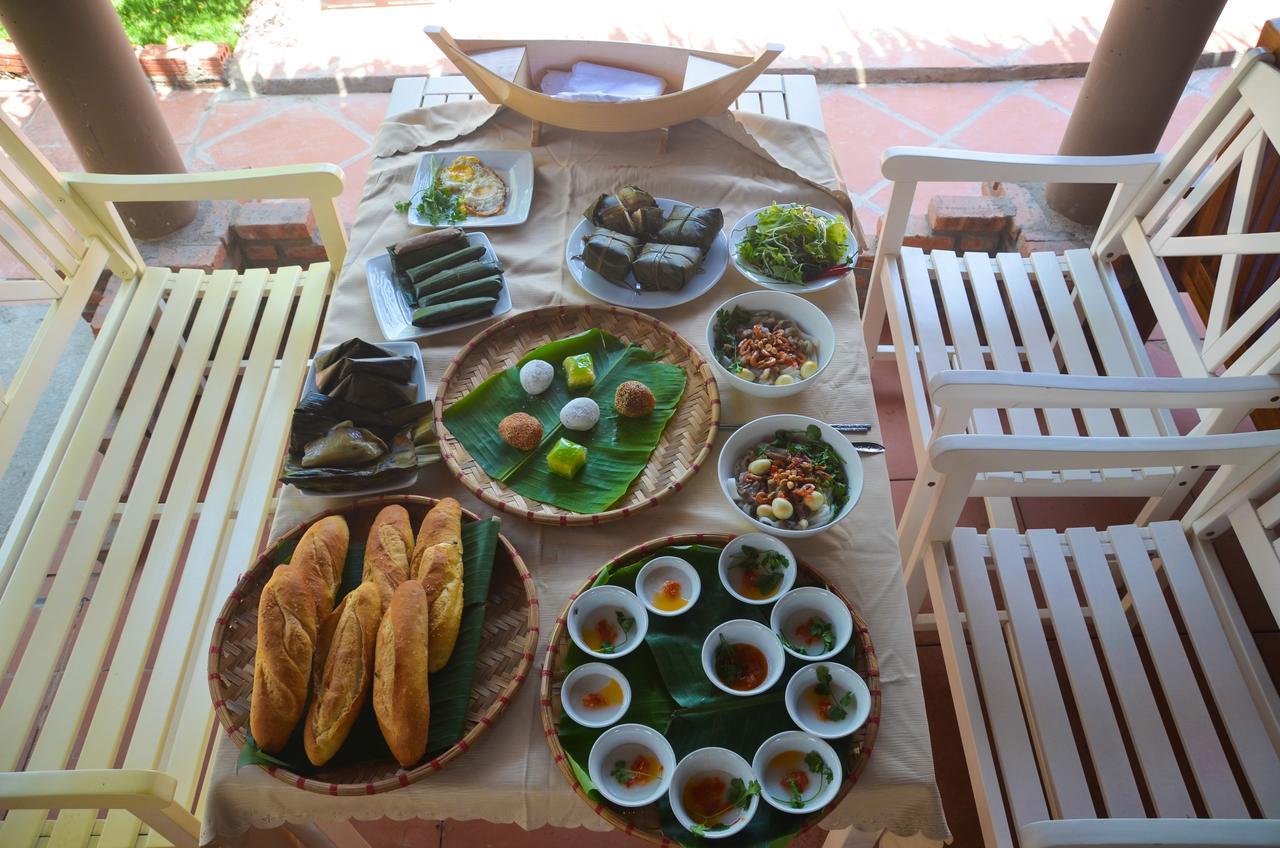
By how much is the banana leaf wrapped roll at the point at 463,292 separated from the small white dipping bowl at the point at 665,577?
3.04 ft

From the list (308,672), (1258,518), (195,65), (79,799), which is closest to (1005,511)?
(1258,518)

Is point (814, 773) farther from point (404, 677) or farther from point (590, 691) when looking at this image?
point (404, 677)

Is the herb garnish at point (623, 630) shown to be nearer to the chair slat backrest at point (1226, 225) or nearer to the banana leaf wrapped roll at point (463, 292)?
the banana leaf wrapped roll at point (463, 292)

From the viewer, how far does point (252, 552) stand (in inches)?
84.1

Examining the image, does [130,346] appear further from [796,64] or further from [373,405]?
[796,64]

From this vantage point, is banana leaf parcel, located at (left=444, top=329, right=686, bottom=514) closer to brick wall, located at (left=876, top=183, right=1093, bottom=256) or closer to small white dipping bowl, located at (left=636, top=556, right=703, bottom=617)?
small white dipping bowl, located at (left=636, top=556, right=703, bottom=617)

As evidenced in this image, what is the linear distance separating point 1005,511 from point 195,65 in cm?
461

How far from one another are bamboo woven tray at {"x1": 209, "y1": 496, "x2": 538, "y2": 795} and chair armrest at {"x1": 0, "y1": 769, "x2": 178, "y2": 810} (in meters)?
0.14

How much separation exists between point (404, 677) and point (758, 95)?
2298 millimetres

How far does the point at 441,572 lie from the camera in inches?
64.9

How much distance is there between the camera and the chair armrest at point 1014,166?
7.89 feet

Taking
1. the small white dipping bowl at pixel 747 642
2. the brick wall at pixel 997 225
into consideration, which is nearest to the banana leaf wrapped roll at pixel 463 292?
the small white dipping bowl at pixel 747 642

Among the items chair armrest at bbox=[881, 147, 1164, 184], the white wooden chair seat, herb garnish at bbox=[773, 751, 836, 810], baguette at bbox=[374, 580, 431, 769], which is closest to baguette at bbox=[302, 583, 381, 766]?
baguette at bbox=[374, 580, 431, 769]

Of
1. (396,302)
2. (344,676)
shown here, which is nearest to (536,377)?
(396,302)
